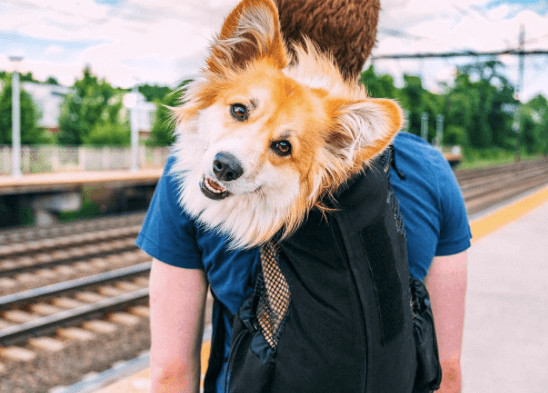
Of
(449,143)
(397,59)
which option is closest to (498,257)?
(397,59)

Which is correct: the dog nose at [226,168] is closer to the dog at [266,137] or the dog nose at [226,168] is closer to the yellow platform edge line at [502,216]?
the dog at [266,137]

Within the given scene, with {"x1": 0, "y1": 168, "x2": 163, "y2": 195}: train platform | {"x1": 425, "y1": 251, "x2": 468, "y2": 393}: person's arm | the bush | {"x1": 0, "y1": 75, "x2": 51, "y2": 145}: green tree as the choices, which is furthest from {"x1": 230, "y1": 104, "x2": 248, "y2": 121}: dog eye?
the bush

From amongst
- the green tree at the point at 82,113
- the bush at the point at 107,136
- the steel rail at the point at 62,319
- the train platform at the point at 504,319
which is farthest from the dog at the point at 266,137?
the green tree at the point at 82,113

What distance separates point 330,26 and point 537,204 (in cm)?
1488

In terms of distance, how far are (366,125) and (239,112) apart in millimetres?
364

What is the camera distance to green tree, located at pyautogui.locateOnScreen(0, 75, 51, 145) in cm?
2139

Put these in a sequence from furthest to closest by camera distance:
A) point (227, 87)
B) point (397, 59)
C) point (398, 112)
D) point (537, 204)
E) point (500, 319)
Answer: point (397, 59), point (537, 204), point (500, 319), point (227, 87), point (398, 112)

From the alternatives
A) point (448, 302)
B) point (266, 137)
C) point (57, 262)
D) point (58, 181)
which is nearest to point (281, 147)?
point (266, 137)

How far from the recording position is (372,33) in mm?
1503

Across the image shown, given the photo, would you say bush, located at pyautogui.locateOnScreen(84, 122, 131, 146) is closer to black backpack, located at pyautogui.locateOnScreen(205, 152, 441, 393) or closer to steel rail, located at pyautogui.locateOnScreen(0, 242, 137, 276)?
steel rail, located at pyautogui.locateOnScreen(0, 242, 137, 276)

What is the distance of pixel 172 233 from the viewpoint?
1.40m

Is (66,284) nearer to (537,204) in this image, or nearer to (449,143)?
(537,204)

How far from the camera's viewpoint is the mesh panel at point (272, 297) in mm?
1315

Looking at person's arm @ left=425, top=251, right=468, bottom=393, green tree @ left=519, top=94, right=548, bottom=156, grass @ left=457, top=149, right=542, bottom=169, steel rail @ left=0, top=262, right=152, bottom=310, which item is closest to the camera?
person's arm @ left=425, top=251, right=468, bottom=393
